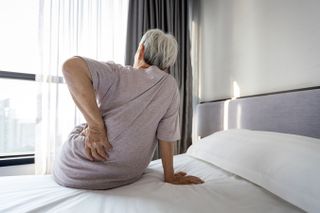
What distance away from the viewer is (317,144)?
0.92 meters

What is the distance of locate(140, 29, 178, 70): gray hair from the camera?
3.51 feet

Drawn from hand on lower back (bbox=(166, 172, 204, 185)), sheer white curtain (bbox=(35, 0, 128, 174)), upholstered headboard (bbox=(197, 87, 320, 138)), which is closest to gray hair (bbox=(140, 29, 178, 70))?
hand on lower back (bbox=(166, 172, 204, 185))

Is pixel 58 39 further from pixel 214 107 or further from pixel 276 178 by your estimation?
pixel 276 178

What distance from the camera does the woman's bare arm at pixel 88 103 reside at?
0.87 metres

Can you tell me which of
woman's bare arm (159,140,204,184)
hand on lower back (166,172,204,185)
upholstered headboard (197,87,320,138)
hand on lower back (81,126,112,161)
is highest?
upholstered headboard (197,87,320,138)

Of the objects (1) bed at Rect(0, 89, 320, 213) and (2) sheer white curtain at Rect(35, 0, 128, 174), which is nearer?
(1) bed at Rect(0, 89, 320, 213)

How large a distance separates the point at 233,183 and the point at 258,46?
1.19 m

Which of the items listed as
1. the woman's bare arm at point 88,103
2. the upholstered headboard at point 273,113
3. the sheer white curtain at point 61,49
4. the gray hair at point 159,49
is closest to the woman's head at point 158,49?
the gray hair at point 159,49

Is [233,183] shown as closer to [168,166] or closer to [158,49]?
[168,166]

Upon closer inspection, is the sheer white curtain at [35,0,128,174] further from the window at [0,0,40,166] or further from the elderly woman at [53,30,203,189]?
the elderly woman at [53,30,203,189]

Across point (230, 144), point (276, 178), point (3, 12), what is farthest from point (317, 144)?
point (3, 12)

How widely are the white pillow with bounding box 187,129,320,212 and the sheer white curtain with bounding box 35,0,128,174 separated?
120 centimetres

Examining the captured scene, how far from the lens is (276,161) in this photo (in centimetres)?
92

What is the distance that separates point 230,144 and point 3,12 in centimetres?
201
